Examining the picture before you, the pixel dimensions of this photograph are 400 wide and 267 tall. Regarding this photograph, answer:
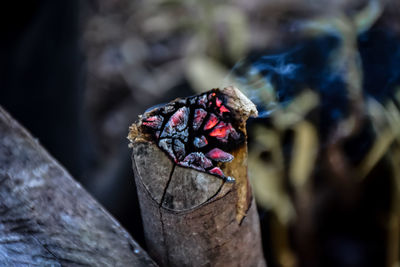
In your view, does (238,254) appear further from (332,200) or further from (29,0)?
(29,0)

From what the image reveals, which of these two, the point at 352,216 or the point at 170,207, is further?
the point at 352,216

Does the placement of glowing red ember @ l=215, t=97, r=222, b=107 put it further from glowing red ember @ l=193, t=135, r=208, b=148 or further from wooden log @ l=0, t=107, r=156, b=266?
wooden log @ l=0, t=107, r=156, b=266

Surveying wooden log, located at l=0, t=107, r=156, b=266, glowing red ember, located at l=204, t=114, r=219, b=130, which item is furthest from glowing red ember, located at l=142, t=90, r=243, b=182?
wooden log, located at l=0, t=107, r=156, b=266

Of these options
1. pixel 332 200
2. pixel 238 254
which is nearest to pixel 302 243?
pixel 332 200

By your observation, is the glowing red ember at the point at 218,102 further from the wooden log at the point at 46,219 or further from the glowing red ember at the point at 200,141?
the wooden log at the point at 46,219

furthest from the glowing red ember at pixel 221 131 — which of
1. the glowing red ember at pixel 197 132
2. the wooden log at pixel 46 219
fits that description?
the wooden log at pixel 46 219

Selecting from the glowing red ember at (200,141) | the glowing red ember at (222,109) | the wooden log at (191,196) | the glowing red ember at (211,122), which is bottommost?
the wooden log at (191,196)

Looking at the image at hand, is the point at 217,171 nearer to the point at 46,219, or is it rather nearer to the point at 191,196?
the point at 191,196

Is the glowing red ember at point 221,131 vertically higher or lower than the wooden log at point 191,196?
higher
